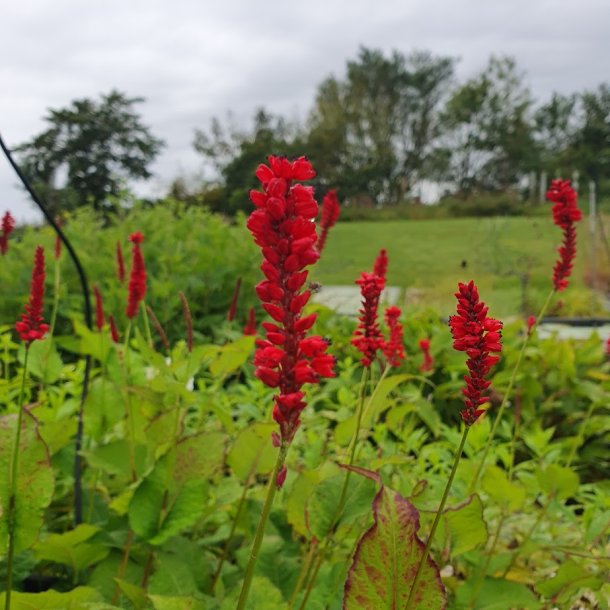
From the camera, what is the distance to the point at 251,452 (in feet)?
4.60

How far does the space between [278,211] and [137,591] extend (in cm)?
85

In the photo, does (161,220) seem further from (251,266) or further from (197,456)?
(197,456)

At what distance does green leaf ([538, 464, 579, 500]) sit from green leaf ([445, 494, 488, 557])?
0.44 meters

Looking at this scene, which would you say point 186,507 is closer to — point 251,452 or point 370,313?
point 251,452

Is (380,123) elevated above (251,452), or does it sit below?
above

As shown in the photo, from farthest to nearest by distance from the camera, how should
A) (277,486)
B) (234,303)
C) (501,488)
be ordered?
(234,303) → (501,488) → (277,486)

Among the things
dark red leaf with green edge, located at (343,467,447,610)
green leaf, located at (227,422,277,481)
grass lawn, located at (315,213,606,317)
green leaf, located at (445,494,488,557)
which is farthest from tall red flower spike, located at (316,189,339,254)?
grass lawn, located at (315,213,606,317)

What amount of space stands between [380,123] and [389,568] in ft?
163

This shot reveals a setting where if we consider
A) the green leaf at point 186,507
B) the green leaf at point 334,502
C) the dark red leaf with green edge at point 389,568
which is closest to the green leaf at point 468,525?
the green leaf at point 334,502

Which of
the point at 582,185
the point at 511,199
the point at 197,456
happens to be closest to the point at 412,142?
the point at 511,199

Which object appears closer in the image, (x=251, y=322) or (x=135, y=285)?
(x=135, y=285)

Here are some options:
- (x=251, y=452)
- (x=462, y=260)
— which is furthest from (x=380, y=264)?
(x=462, y=260)

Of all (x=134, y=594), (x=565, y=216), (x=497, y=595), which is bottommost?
(x=497, y=595)

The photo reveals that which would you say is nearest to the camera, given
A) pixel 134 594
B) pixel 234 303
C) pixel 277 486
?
pixel 277 486
